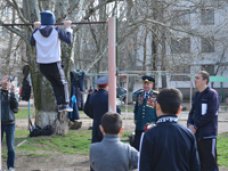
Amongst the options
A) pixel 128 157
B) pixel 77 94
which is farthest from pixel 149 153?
pixel 77 94

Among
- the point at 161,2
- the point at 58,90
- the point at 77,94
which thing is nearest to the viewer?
the point at 58,90

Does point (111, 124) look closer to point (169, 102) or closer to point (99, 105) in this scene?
point (169, 102)

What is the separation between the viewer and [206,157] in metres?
8.06

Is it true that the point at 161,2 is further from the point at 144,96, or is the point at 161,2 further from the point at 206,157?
the point at 206,157

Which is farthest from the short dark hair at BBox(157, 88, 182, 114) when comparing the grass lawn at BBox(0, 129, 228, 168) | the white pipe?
the grass lawn at BBox(0, 129, 228, 168)

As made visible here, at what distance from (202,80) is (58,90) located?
89.3 inches

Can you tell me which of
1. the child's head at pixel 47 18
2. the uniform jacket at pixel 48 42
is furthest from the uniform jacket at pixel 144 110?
the child's head at pixel 47 18

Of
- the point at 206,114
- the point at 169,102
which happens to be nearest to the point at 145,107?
the point at 206,114

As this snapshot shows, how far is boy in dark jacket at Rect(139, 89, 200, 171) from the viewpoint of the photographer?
14.6 ft

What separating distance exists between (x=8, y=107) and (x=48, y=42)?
2255 mm

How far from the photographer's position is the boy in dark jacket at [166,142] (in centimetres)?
445

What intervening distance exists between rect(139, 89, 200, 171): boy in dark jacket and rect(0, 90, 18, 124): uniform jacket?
557 cm

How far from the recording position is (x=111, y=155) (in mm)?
5078

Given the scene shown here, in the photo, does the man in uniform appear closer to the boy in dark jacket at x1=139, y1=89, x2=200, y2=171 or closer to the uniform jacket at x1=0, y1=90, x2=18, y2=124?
the uniform jacket at x1=0, y1=90, x2=18, y2=124
